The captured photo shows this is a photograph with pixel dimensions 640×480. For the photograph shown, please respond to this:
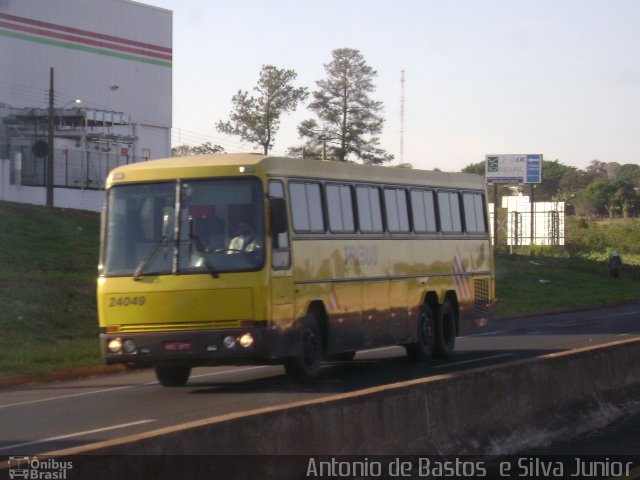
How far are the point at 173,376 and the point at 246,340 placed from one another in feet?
8.75

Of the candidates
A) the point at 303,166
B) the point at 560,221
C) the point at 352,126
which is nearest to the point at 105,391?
the point at 303,166

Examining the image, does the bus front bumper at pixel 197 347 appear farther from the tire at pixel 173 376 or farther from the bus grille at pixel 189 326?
the tire at pixel 173 376

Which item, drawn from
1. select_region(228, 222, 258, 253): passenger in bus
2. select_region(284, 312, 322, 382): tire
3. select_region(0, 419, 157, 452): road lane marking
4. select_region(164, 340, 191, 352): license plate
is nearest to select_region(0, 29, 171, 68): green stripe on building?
select_region(284, 312, 322, 382): tire

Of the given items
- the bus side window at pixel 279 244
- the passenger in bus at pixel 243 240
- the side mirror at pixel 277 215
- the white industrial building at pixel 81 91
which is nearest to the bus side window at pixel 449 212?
the bus side window at pixel 279 244

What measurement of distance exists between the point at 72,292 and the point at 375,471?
19008mm

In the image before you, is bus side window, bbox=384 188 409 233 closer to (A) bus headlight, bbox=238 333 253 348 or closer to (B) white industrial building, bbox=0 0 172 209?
(A) bus headlight, bbox=238 333 253 348

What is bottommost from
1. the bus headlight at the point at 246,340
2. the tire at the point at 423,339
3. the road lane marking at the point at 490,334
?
the road lane marking at the point at 490,334

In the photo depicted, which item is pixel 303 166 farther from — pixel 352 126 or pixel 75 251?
pixel 352 126

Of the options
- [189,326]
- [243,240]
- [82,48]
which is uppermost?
[82,48]

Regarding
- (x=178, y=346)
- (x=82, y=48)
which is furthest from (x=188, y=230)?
(x=82, y=48)

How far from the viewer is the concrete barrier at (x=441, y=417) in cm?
690

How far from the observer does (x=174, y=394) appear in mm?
15289

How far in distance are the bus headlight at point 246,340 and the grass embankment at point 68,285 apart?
5.88 meters

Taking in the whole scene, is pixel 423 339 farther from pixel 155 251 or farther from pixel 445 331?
pixel 155 251
